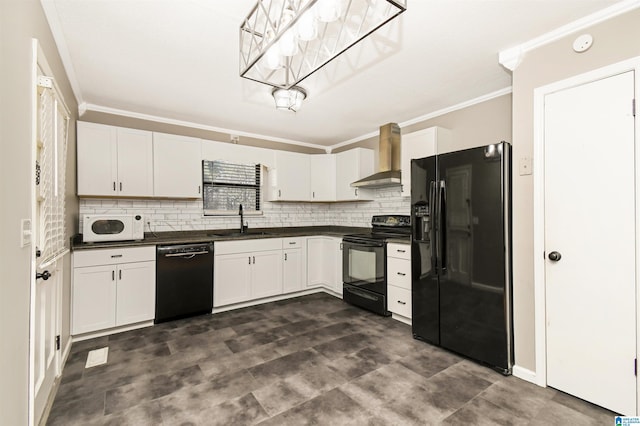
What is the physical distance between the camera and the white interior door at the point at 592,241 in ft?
5.92

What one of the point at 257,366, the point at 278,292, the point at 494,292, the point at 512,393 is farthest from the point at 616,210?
the point at 278,292

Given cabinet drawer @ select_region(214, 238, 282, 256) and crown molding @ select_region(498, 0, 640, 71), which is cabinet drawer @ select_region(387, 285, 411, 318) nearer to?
cabinet drawer @ select_region(214, 238, 282, 256)

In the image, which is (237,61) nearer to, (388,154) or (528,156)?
(388,154)

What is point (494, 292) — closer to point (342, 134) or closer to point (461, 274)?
point (461, 274)

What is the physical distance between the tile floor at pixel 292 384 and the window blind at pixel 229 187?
5.78ft

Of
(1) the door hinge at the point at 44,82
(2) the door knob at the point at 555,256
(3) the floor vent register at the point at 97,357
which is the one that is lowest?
(3) the floor vent register at the point at 97,357

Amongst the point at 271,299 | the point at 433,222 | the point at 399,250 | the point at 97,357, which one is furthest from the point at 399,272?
the point at 97,357

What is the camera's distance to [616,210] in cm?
184

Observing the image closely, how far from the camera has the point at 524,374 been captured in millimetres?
2230

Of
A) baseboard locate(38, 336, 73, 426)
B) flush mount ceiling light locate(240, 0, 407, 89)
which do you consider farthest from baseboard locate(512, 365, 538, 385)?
baseboard locate(38, 336, 73, 426)

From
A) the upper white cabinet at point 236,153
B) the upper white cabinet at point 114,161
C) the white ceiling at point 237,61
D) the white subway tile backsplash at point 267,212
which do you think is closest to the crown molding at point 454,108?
the white ceiling at point 237,61

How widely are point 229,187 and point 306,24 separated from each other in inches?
125

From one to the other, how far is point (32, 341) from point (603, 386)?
3.24 m

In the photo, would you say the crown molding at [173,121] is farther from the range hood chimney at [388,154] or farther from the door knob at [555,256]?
the door knob at [555,256]
